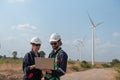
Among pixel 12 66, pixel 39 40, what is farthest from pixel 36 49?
pixel 12 66

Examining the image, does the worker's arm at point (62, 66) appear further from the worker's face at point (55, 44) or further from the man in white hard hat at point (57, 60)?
the worker's face at point (55, 44)

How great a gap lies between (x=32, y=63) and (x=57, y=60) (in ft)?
2.30

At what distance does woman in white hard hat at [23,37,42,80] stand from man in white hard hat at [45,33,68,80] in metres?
0.42

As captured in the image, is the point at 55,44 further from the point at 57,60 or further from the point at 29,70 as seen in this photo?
the point at 29,70

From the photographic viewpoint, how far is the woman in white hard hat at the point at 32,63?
261 inches

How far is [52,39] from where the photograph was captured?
6.22m

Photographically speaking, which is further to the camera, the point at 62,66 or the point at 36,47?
the point at 36,47

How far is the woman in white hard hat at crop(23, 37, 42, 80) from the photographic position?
261 inches

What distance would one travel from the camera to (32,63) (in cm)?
672

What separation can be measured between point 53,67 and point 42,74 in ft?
2.28

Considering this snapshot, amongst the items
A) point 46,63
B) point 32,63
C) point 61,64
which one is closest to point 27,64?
point 32,63

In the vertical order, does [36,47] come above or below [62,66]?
above

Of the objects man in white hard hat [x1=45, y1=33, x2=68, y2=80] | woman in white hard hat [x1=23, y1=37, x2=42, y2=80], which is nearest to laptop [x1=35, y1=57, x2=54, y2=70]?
man in white hard hat [x1=45, y1=33, x2=68, y2=80]

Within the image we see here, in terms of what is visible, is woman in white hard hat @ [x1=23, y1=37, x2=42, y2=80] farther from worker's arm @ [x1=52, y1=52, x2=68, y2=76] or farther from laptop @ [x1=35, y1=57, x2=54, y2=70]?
worker's arm @ [x1=52, y1=52, x2=68, y2=76]
